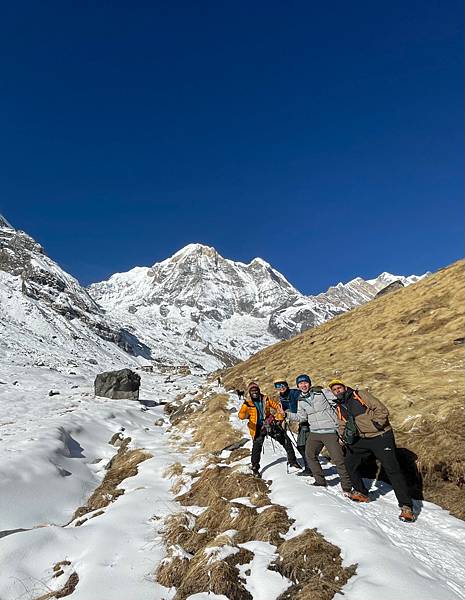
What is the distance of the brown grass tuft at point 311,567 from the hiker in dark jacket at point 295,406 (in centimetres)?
379

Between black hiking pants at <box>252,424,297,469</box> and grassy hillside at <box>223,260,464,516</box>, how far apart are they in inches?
130

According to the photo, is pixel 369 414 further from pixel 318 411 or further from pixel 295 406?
pixel 295 406

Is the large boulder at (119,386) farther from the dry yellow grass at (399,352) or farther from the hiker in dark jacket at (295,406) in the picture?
the hiker in dark jacket at (295,406)

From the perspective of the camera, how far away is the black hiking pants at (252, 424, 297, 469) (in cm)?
1078

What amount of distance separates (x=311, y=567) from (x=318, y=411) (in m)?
4.04

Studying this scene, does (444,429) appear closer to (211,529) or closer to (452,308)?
(211,529)

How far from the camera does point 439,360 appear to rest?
15016 mm

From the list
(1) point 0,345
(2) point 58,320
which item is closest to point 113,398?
(1) point 0,345

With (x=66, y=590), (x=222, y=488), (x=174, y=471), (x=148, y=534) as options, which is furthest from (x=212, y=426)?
(x=66, y=590)

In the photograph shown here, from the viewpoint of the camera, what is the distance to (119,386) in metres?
32.3

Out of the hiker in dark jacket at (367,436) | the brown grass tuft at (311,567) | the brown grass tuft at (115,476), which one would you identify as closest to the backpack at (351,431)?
the hiker in dark jacket at (367,436)

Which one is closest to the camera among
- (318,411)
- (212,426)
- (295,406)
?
(318,411)

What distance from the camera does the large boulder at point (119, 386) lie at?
31.8m

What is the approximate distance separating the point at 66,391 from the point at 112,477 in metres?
26.9
